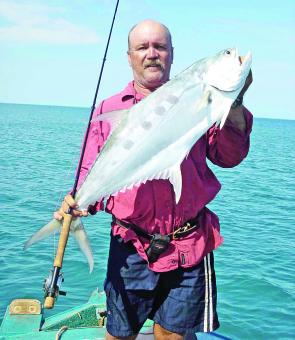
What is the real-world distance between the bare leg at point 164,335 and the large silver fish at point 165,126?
0.87 m

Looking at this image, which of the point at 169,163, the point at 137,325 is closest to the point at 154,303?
the point at 137,325

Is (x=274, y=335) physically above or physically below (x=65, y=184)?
below

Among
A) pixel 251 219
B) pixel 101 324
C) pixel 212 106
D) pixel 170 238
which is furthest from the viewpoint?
pixel 251 219

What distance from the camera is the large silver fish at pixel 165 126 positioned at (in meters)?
3.17

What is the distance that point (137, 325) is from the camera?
3904 mm

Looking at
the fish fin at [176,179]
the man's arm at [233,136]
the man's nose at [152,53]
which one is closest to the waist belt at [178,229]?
the fish fin at [176,179]

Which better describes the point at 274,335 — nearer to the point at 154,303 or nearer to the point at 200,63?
the point at 154,303

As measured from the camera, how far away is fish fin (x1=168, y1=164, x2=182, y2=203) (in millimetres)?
3314

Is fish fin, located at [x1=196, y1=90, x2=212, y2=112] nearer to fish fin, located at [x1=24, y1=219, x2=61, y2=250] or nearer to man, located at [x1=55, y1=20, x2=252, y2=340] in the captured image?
man, located at [x1=55, y1=20, x2=252, y2=340]

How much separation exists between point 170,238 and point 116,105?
3.64ft

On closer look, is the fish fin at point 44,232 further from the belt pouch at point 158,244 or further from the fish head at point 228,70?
the fish head at point 228,70

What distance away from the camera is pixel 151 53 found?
142 inches

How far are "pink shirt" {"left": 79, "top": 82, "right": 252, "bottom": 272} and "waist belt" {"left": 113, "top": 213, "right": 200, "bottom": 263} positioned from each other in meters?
0.03

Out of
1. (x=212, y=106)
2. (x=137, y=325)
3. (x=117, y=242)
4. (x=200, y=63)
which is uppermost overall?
(x=200, y=63)
